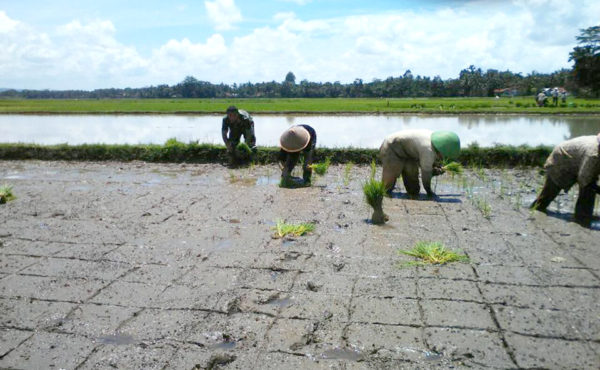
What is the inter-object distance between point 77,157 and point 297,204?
734 cm

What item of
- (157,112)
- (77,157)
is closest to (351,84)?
(157,112)

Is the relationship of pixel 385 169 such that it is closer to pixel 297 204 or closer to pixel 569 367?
pixel 297 204

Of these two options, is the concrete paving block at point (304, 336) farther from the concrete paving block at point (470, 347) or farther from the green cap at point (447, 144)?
the green cap at point (447, 144)

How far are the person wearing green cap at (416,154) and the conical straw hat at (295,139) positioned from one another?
1311mm

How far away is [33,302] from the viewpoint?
3949 millimetres

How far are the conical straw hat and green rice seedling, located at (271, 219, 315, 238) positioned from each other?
99.6 inches

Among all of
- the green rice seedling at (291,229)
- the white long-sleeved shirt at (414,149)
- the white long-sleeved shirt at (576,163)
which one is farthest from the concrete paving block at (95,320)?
the white long-sleeved shirt at (576,163)

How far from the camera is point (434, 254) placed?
4.62m

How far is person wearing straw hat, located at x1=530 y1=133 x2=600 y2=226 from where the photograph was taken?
5.82 meters

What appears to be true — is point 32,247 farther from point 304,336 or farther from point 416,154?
point 416,154

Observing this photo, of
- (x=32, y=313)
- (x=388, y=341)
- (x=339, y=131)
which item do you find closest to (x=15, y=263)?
(x=32, y=313)

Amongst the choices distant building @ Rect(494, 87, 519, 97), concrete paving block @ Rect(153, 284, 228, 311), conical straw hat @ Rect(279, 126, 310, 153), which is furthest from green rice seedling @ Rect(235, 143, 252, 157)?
distant building @ Rect(494, 87, 519, 97)

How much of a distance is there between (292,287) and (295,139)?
4.19 m

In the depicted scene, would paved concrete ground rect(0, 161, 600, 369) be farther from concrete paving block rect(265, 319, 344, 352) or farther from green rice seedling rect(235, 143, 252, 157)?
green rice seedling rect(235, 143, 252, 157)
